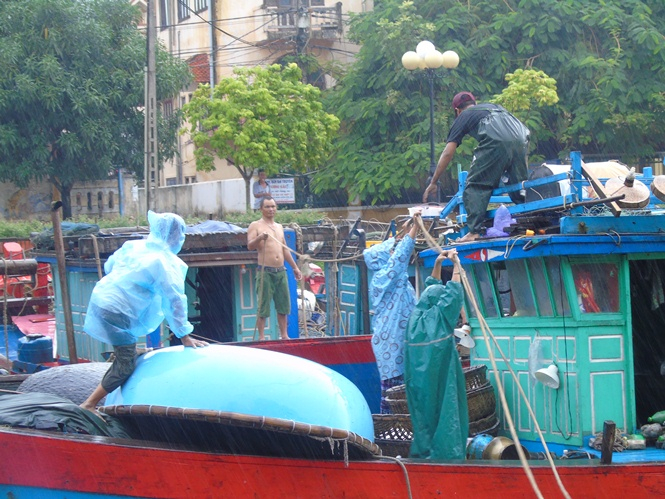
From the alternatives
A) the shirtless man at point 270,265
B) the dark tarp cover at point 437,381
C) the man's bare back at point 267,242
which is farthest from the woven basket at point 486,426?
the man's bare back at point 267,242

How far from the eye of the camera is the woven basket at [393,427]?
5546 millimetres

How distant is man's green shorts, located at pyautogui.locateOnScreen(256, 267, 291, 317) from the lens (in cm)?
1042

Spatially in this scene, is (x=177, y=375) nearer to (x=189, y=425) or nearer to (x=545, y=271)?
(x=189, y=425)

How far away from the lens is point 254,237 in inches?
401

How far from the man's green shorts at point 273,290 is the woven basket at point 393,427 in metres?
4.86

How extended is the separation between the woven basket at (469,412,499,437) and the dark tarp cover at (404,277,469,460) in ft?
2.02

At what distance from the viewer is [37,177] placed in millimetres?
25469

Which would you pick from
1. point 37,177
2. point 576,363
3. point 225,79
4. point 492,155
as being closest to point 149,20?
point 225,79

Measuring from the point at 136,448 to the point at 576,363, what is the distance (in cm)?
265

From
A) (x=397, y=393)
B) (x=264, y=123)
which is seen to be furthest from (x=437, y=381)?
(x=264, y=123)

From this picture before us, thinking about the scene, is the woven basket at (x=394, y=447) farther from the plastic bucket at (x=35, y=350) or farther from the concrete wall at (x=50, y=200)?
the concrete wall at (x=50, y=200)

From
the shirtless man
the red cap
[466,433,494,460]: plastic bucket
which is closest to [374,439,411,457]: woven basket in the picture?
[466,433,494,460]: plastic bucket

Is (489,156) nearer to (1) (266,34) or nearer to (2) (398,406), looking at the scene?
(2) (398,406)

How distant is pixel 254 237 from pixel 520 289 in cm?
516
